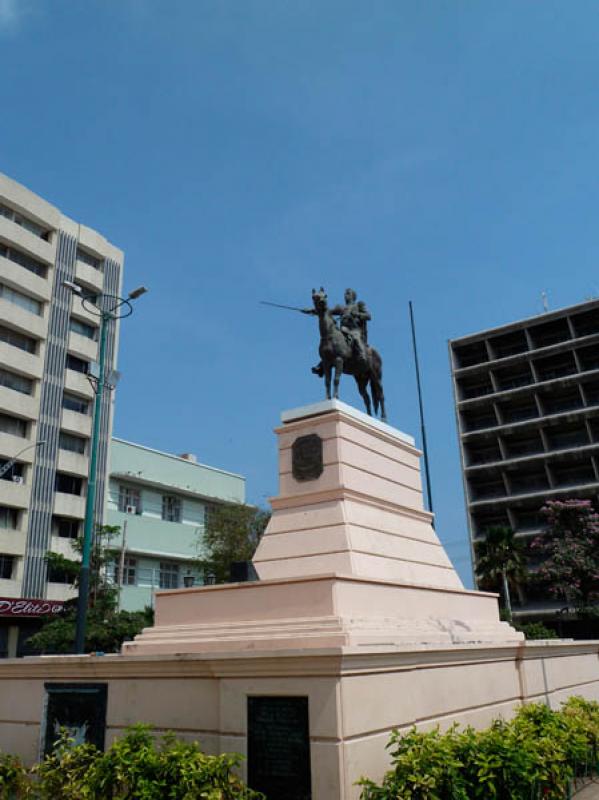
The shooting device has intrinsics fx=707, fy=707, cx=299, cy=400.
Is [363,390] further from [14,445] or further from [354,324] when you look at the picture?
[14,445]

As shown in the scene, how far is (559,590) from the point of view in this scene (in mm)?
43375

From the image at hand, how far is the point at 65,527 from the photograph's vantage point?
39031 mm

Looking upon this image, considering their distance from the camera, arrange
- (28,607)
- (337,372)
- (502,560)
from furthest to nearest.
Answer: (502,560) → (28,607) → (337,372)

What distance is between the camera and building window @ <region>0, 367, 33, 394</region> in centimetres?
3769

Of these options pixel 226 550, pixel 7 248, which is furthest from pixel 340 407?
pixel 7 248

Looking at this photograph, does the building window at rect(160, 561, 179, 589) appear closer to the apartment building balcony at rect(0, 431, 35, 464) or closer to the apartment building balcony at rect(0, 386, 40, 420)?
the apartment building balcony at rect(0, 431, 35, 464)

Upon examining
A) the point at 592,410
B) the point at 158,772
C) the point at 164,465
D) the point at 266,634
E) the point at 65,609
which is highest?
the point at 592,410

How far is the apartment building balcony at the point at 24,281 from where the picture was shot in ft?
127

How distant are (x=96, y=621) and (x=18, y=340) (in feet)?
59.5

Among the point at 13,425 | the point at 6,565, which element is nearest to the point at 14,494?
the point at 6,565

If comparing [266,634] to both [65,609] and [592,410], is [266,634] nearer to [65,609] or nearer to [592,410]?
[65,609]

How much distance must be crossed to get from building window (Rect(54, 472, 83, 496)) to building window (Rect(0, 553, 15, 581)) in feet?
15.6

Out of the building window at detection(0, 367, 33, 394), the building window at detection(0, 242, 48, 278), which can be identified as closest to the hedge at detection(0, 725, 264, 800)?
the building window at detection(0, 367, 33, 394)

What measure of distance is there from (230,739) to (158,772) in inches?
33.4
